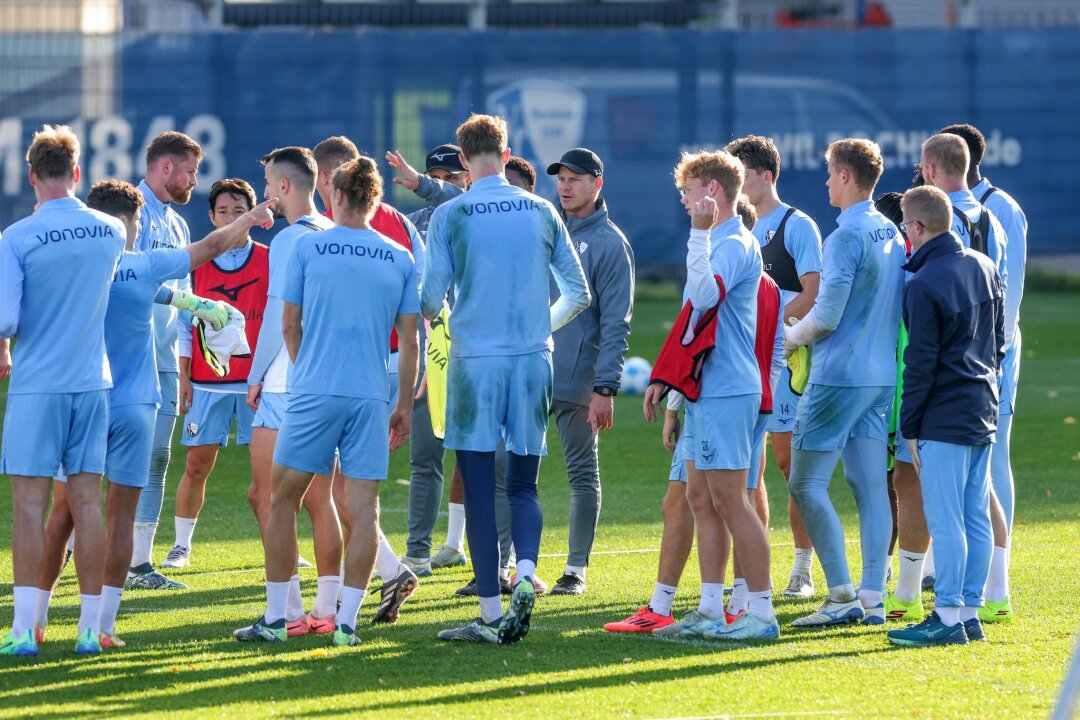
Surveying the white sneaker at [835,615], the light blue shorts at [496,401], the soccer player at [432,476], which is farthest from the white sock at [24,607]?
the white sneaker at [835,615]

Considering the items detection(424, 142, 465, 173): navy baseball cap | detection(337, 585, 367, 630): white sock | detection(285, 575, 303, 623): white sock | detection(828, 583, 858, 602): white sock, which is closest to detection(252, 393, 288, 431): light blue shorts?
detection(285, 575, 303, 623): white sock

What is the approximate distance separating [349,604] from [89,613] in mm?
1013

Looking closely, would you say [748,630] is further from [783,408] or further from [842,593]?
[783,408]

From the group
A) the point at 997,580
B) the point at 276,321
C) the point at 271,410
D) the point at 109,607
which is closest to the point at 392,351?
the point at 271,410

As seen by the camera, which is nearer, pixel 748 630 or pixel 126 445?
pixel 126 445

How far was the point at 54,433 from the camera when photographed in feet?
20.1

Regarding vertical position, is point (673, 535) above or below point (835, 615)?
above

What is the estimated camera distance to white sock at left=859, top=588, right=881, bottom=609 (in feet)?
22.8

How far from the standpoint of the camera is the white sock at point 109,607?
645 cm

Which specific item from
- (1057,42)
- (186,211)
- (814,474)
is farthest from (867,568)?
(1057,42)

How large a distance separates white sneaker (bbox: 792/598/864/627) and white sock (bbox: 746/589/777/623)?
13.2 inches

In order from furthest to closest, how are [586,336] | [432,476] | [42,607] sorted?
[432,476]
[586,336]
[42,607]

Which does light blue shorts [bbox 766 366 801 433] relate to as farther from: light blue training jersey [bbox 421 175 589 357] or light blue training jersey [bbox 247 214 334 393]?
light blue training jersey [bbox 247 214 334 393]

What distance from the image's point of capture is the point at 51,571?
646 centimetres
